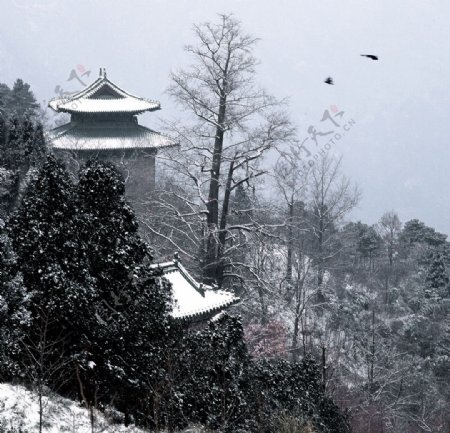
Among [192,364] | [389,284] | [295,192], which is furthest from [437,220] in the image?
[192,364]

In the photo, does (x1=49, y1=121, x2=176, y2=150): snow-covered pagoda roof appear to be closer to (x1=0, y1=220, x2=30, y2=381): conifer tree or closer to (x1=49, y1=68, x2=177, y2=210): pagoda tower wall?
(x1=49, y1=68, x2=177, y2=210): pagoda tower wall

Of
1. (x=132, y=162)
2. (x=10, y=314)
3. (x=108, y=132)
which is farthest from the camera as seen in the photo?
(x=108, y=132)

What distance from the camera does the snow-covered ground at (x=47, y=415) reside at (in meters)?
8.00

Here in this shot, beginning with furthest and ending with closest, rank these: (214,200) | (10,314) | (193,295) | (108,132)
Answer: (108,132), (214,200), (193,295), (10,314)

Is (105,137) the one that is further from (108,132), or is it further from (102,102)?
(102,102)

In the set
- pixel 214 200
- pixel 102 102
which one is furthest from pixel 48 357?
pixel 102 102

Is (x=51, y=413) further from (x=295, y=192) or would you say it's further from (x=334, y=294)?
(x=334, y=294)

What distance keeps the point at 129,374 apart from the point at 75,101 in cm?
2193

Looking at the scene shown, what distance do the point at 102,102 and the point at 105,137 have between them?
5.90ft

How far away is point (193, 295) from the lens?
14188mm

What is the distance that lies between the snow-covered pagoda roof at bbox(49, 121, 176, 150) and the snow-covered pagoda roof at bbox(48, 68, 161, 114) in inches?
37.3

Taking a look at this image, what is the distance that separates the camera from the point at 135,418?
31.6 ft

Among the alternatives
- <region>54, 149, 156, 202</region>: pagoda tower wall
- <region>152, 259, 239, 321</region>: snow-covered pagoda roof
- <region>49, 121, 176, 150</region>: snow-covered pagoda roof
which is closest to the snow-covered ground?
<region>152, 259, 239, 321</region>: snow-covered pagoda roof

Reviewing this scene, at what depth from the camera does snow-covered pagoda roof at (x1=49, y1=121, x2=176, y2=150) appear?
2838 centimetres
